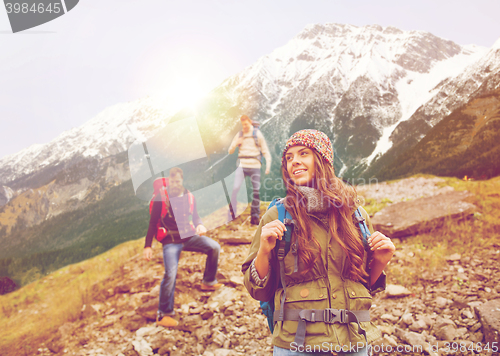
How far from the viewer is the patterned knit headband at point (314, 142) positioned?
6.61 feet

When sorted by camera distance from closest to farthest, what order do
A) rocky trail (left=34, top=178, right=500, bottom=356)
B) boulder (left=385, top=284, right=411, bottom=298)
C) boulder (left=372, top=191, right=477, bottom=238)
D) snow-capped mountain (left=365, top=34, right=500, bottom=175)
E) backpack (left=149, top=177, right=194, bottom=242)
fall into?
rocky trail (left=34, top=178, right=500, bottom=356), boulder (left=385, top=284, right=411, bottom=298), backpack (left=149, top=177, right=194, bottom=242), boulder (left=372, top=191, right=477, bottom=238), snow-capped mountain (left=365, top=34, right=500, bottom=175)

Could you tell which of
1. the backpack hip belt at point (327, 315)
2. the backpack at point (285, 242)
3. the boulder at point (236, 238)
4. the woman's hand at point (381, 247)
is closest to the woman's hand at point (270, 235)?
the backpack at point (285, 242)

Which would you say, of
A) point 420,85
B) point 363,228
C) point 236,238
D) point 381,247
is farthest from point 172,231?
point 420,85

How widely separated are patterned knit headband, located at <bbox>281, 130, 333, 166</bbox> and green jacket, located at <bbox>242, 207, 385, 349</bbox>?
2.08 feet

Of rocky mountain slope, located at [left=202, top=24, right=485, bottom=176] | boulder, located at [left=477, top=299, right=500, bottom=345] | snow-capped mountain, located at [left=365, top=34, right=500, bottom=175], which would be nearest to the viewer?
boulder, located at [left=477, top=299, right=500, bottom=345]

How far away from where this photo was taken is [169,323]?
188 inches

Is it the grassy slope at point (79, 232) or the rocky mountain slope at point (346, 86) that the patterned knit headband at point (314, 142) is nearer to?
the rocky mountain slope at point (346, 86)

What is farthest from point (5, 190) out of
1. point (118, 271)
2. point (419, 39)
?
point (419, 39)

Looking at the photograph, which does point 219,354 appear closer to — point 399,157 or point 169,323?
point 169,323

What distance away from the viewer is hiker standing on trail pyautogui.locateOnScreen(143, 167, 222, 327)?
15.8 ft

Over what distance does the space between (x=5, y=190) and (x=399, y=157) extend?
82.3 feet

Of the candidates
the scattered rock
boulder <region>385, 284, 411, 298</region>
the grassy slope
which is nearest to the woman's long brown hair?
boulder <region>385, 284, 411, 298</region>

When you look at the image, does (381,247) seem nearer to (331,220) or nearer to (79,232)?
(331,220)

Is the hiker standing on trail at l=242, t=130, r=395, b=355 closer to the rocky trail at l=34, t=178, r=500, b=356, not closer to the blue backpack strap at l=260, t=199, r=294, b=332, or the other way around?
the blue backpack strap at l=260, t=199, r=294, b=332
